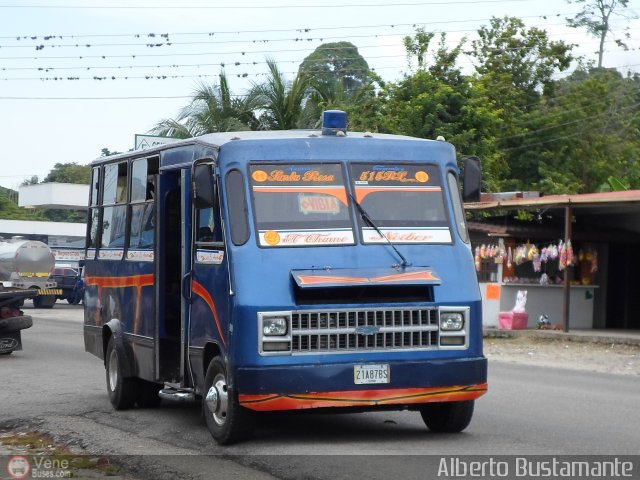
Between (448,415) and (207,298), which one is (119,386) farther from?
(448,415)

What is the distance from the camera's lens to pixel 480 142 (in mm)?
35312

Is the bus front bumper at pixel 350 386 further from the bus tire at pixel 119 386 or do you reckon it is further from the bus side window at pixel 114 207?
the bus side window at pixel 114 207

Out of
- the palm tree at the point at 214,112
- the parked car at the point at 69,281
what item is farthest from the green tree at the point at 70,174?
the palm tree at the point at 214,112

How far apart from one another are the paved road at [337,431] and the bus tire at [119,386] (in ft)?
0.40

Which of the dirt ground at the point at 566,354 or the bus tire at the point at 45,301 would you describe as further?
the bus tire at the point at 45,301

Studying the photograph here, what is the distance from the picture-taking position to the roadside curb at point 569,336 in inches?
914

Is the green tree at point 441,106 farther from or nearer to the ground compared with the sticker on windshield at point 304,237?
A: farther from the ground

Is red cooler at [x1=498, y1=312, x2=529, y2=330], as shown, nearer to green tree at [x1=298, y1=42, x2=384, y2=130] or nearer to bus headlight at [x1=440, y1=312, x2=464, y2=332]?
green tree at [x1=298, y1=42, x2=384, y2=130]

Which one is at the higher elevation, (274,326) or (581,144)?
(581,144)

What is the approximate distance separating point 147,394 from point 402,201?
4.14 m

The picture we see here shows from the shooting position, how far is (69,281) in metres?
41.8

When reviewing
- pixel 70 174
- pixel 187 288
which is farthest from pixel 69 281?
pixel 70 174

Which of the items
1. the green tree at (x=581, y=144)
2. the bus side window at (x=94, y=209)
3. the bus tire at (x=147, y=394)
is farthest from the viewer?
the green tree at (x=581, y=144)

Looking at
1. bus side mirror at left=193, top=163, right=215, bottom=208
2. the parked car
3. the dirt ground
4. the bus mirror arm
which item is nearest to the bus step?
the bus mirror arm
